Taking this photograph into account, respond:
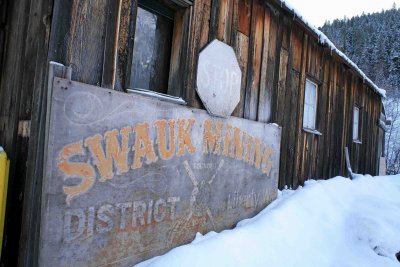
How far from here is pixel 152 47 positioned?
344 cm

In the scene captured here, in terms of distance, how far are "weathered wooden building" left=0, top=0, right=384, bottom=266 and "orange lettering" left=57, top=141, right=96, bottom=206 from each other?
15 cm

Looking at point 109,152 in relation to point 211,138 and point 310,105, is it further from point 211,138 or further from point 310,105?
point 310,105

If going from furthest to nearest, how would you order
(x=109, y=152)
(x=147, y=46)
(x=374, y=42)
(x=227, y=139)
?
1. (x=374, y=42)
2. (x=227, y=139)
3. (x=147, y=46)
4. (x=109, y=152)

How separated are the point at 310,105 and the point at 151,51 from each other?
4.57 m

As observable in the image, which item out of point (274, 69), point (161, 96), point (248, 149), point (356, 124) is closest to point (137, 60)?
point (161, 96)

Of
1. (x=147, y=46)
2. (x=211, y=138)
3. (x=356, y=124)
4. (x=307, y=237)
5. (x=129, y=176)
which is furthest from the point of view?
(x=356, y=124)

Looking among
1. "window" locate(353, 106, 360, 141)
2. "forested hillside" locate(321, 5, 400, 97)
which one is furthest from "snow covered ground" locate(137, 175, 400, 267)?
"forested hillside" locate(321, 5, 400, 97)

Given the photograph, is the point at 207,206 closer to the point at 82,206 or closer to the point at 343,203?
the point at 82,206

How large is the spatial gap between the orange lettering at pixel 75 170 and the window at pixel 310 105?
16.9ft

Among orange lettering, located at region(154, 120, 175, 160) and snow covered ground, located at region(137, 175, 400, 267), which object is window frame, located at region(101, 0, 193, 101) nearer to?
orange lettering, located at region(154, 120, 175, 160)

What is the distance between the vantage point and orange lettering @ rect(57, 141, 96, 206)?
2342mm

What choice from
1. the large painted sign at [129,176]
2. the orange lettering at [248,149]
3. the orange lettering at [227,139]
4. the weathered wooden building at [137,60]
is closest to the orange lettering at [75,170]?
the large painted sign at [129,176]

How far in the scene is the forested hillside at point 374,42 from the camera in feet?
163

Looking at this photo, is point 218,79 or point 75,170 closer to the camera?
point 75,170
